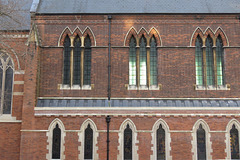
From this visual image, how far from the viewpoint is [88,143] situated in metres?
15.7

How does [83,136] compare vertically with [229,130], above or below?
below

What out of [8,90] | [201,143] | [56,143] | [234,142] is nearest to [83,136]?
[56,143]

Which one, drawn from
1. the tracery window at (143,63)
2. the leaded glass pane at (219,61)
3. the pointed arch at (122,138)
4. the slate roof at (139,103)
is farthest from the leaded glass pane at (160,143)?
the leaded glass pane at (219,61)

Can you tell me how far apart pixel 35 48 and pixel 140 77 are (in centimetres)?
643

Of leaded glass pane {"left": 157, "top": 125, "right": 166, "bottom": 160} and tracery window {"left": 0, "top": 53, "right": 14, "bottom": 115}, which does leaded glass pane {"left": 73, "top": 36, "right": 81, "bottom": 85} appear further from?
leaded glass pane {"left": 157, "top": 125, "right": 166, "bottom": 160}

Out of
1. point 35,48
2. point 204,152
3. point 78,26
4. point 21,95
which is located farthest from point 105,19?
point 204,152

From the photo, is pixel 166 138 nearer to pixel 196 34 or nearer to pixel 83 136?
pixel 83 136

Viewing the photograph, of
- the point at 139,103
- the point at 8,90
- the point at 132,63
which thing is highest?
the point at 132,63

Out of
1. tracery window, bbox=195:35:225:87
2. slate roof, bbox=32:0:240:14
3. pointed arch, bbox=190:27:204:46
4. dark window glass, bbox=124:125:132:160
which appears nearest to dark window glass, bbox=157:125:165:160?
dark window glass, bbox=124:125:132:160

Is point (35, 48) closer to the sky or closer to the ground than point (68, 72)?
closer to the sky

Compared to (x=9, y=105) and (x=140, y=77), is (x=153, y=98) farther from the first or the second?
(x=9, y=105)

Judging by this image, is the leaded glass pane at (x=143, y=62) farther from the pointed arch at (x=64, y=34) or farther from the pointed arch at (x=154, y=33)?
the pointed arch at (x=64, y=34)

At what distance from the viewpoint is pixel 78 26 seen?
55.9 ft

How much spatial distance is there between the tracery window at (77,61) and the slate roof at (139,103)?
1.13 metres
